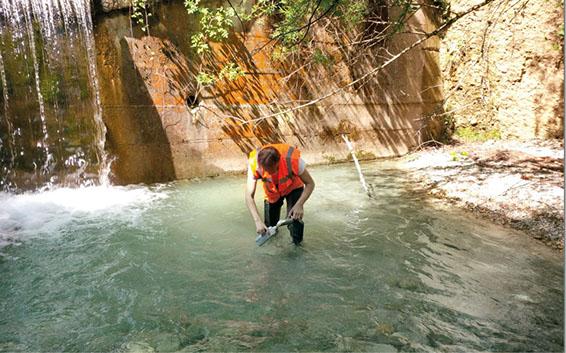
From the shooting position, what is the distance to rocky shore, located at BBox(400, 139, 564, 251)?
511 cm

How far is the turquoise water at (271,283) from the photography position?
9.37ft

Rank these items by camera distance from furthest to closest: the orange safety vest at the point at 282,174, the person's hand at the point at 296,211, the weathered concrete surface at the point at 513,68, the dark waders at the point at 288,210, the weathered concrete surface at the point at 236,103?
the weathered concrete surface at the point at 513,68 → the weathered concrete surface at the point at 236,103 → the dark waders at the point at 288,210 → the orange safety vest at the point at 282,174 → the person's hand at the point at 296,211

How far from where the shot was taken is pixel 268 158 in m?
3.88

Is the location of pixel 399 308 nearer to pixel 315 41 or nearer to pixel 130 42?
pixel 130 42

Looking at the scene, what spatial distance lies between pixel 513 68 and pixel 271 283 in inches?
365

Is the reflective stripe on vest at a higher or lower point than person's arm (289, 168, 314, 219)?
higher

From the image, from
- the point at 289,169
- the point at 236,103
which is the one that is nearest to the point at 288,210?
the point at 289,169

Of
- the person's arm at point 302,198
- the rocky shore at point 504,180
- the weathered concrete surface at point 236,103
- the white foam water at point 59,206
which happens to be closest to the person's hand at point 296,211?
the person's arm at point 302,198

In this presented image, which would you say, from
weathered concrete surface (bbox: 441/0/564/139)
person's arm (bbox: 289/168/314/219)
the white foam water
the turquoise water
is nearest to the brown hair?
person's arm (bbox: 289/168/314/219)

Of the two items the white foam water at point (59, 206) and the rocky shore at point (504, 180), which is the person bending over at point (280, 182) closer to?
the white foam water at point (59, 206)

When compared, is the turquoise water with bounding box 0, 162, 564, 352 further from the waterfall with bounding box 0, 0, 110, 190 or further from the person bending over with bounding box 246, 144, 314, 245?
the waterfall with bounding box 0, 0, 110, 190

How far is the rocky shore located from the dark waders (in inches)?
115

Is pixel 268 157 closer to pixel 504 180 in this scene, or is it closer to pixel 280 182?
pixel 280 182

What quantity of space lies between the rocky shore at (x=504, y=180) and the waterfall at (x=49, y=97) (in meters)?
6.44
